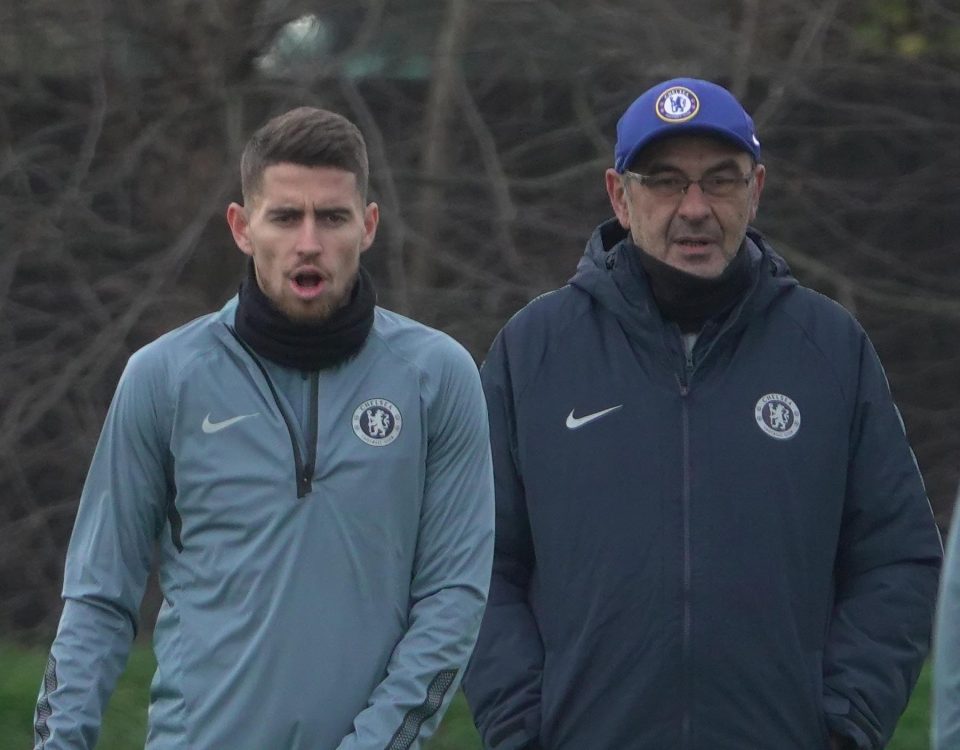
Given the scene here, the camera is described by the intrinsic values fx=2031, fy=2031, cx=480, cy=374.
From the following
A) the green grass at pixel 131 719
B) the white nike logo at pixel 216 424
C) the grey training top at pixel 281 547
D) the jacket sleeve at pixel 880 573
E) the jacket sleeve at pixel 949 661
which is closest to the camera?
the jacket sleeve at pixel 949 661

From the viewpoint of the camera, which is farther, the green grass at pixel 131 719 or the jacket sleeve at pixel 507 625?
the green grass at pixel 131 719

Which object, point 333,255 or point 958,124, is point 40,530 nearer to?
point 958,124

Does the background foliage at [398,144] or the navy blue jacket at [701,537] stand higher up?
the background foliage at [398,144]

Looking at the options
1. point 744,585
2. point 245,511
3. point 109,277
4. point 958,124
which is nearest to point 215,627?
point 245,511

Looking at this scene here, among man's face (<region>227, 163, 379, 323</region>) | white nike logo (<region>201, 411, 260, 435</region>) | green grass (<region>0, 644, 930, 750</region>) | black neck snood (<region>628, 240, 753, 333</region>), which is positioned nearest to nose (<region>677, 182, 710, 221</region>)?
black neck snood (<region>628, 240, 753, 333</region>)

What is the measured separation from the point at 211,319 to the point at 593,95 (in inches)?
242

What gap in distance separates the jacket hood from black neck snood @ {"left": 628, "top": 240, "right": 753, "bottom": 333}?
0.09 ft

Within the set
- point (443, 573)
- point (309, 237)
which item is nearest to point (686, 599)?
point (443, 573)

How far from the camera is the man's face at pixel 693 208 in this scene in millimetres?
4332

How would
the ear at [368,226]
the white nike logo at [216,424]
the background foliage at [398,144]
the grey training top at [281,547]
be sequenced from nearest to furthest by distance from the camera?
1. the grey training top at [281,547]
2. the white nike logo at [216,424]
3. the ear at [368,226]
4. the background foliage at [398,144]

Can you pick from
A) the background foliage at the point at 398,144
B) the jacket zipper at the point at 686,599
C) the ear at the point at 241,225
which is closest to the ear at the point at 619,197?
the jacket zipper at the point at 686,599

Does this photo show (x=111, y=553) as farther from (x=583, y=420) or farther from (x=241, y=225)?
(x=583, y=420)

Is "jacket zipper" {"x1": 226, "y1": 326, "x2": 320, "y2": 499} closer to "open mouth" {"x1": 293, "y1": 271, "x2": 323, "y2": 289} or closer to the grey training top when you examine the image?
the grey training top

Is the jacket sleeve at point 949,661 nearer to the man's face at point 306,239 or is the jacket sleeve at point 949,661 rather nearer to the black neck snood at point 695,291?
the black neck snood at point 695,291
